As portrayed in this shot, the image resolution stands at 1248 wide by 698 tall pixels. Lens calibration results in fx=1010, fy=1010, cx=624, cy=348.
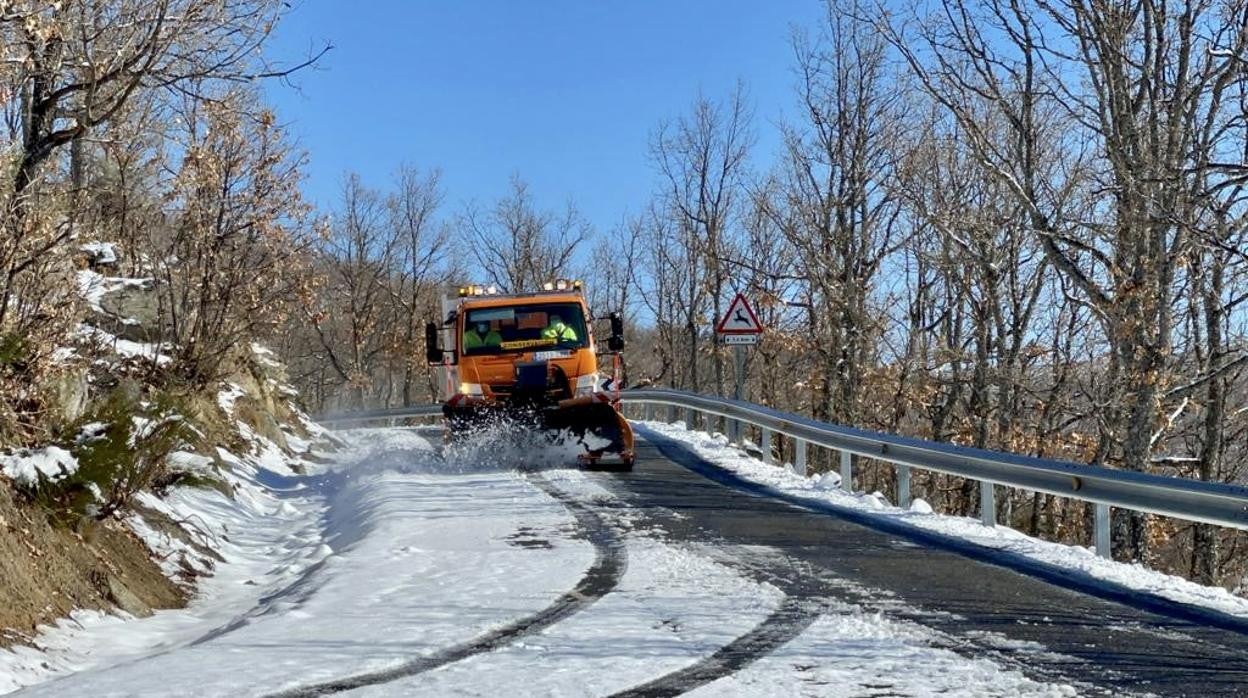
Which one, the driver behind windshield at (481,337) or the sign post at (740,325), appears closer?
the driver behind windshield at (481,337)

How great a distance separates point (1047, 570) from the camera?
273 inches

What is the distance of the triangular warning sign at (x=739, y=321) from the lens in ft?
53.8

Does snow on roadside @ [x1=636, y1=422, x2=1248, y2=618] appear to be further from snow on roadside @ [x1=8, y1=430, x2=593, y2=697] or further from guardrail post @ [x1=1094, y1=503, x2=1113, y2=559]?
snow on roadside @ [x1=8, y1=430, x2=593, y2=697]

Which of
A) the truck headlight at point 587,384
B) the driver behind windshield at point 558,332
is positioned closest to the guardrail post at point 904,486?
the truck headlight at point 587,384

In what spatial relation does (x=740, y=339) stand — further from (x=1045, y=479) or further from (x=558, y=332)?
(x=1045, y=479)

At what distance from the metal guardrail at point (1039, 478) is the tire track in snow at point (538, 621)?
12.0 feet

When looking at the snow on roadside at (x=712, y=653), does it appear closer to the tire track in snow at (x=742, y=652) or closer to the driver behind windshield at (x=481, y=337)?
the tire track in snow at (x=742, y=652)

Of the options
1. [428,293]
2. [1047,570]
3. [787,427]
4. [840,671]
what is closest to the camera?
[840,671]

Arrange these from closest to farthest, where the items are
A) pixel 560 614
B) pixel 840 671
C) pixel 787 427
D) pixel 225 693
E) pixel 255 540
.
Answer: pixel 225 693 < pixel 840 671 < pixel 560 614 < pixel 255 540 < pixel 787 427

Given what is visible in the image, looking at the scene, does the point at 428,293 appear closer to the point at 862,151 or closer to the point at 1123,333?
the point at 862,151

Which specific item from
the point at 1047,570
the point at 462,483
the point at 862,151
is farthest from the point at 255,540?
the point at 862,151

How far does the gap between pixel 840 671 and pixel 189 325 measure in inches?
Result: 503

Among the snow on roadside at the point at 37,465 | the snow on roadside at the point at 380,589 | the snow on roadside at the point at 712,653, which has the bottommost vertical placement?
the snow on roadside at the point at 380,589

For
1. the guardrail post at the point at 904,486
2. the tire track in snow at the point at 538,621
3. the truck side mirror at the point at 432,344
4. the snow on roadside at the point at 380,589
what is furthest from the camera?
the truck side mirror at the point at 432,344
